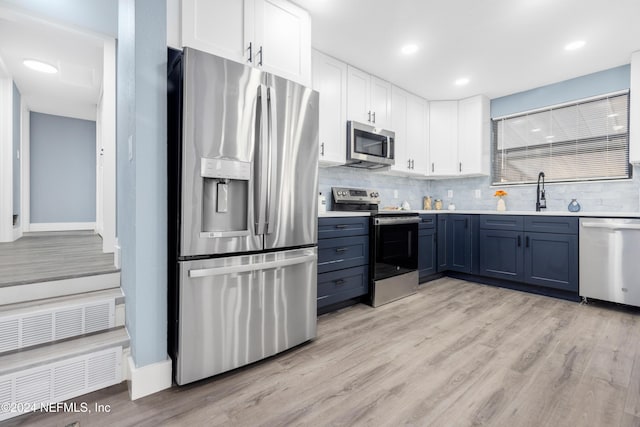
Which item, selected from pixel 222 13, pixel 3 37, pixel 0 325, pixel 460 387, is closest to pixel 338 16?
pixel 222 13


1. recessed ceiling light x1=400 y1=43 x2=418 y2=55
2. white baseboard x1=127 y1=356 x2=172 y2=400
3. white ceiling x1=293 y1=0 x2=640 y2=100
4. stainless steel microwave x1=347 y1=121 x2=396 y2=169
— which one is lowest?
white baseboard x1=127 y1=356 x2=172 y2=400

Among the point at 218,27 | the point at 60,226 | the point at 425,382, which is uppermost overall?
the point at 218,27

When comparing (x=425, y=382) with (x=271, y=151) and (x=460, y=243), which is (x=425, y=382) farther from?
(x=460, y=243)

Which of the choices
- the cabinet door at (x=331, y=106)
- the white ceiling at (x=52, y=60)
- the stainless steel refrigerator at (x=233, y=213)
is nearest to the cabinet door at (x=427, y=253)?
the cabinet door at (x=331, y=106)

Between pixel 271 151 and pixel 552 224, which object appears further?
pixel 552 224

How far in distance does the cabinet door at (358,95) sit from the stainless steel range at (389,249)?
0.88m

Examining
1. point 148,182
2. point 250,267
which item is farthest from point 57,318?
point 250,267

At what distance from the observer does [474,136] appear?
4.20 meters

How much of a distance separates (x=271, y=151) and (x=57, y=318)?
1.54 m

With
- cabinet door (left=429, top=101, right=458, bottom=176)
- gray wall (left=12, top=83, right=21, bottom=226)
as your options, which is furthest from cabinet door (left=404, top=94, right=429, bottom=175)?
gray wall (left=12, top=83, right=21, bottom=226)

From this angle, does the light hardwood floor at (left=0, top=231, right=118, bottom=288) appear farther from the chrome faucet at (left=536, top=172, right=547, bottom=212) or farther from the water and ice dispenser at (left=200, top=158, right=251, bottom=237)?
the chrome faucet at (left=536, top=172, right=547, bottom=212)

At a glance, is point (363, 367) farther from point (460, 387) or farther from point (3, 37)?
point (3, 37)

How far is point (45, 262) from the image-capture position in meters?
2.38

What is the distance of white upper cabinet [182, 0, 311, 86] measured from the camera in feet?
5.97
